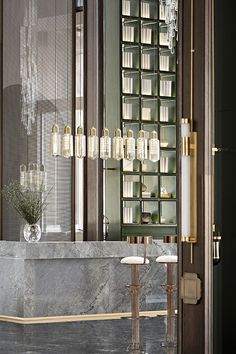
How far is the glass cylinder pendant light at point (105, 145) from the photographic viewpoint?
8.86m

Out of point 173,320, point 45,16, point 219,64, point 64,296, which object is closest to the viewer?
point 219,64

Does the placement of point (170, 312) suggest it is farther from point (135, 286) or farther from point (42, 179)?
point (42, 179)

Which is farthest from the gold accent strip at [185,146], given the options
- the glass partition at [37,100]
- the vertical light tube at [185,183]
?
the glass partition at [37,100]

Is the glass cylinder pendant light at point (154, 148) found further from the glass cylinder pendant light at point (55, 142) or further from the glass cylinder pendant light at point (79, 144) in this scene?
the glass cylinder pendant light at point (55, 142)

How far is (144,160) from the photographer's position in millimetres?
9711

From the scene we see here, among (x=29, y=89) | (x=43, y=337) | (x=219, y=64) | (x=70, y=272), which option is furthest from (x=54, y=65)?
(x=219, y=64)

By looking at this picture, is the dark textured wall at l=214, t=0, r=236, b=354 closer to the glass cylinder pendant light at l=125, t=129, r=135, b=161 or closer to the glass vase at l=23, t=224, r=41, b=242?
the glass cylinder pendant light at l=125, t=129, r=135, b=161

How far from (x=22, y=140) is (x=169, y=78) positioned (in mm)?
2000

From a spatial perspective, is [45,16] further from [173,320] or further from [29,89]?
[173,320]

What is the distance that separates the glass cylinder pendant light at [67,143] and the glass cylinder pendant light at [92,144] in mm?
240

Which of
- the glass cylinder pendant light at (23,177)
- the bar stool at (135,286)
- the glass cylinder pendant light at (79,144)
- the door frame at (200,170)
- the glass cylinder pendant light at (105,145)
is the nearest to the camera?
the door frame at (200,170)

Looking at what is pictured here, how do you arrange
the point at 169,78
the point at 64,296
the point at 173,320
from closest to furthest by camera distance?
the point at 173,320 < the point at 64,296 < the point at 169,78

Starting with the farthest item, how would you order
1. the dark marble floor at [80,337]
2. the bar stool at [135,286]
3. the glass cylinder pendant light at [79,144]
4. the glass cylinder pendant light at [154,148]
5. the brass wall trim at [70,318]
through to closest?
the glass cylinder pendant light at [154,148]
the glass cylinder pendant light at [79,144]
the brass wall trim at [70,318]
the bar stool at [135,286]
the dark marble floor at [80,337]

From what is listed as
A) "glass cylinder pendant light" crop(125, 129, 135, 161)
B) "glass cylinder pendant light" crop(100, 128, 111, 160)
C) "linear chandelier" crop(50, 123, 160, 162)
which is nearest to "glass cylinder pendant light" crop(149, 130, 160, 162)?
"linear chandelier" crop(50, 123, 160, 162)
